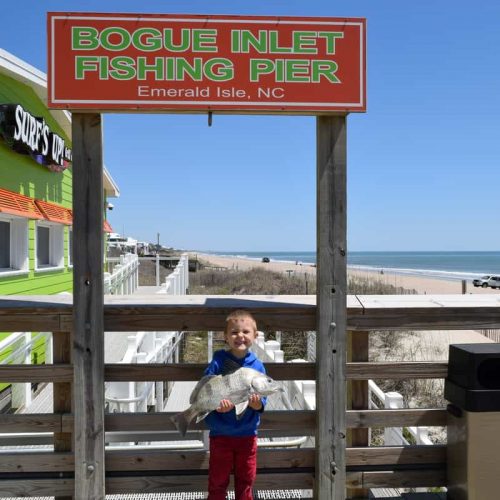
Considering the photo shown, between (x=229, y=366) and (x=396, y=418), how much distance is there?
3.80 feet

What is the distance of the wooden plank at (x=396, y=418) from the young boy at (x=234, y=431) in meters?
0.68

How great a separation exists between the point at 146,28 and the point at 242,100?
0.66m

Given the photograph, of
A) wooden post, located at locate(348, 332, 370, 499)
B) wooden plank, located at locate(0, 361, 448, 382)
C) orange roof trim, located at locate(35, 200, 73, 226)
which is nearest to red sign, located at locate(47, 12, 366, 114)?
wooden post, located at locate(348, 332, 370, 499)

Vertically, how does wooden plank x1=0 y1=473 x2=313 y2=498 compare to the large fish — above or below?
below

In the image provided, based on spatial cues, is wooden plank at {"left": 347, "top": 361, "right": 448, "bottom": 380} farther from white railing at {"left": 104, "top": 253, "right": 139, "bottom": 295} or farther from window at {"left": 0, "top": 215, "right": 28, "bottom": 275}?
white railing at {"left": 104, "top": 253, "right": 139, "bottom": 295}

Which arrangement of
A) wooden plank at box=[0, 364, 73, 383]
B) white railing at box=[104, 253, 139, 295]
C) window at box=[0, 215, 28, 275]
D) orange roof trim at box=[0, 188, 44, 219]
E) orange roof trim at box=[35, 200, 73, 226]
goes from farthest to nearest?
white railing at box=[104, 253, 139, 295] → orange roof trim at box=[35, 200, 73, 226] → window at box=[0, 215, 28, 275] → orange roof trim at box=[0, 188, 44, 219] → wooden plank at box=[0, 364, 73, 383]

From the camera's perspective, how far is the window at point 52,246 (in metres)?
11.7

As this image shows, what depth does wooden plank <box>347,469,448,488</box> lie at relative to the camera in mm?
3213

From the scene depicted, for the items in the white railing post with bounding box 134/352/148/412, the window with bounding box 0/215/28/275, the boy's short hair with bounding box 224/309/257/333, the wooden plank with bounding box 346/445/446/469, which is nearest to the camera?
the boy's short hair with bounding box 224/309/257/333

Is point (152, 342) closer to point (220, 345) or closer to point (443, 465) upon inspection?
point (443, 465)

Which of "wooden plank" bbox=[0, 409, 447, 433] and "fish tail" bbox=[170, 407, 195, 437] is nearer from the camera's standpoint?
"fish tail" bbox=[170, 407, 195, 437]

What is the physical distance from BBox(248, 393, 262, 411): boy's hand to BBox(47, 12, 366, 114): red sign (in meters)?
1.57

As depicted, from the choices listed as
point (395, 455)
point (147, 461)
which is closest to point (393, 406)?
point (395, 455)

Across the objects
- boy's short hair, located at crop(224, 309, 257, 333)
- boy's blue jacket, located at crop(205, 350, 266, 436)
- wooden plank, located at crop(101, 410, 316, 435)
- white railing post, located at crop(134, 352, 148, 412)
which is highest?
boy's short hair, located at crop(224, 309, 257, 333)
